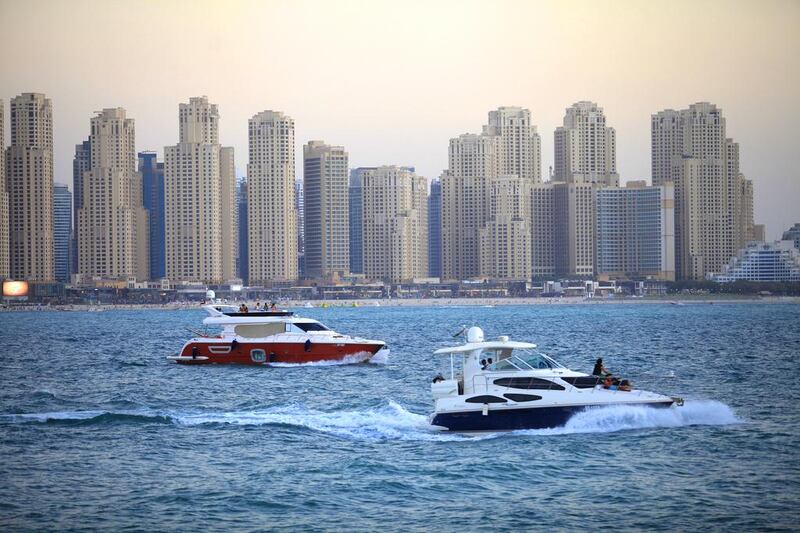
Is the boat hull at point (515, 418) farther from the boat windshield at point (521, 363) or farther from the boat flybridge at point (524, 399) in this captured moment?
the boat windshield at point (521, 363)

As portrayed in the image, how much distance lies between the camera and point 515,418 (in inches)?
1518

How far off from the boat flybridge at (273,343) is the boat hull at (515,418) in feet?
98.0

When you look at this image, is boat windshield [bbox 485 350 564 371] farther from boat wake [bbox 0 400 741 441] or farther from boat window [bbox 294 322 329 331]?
boat window [bbox 294 322 329 331]

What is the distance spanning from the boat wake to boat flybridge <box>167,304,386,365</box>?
20432 mm

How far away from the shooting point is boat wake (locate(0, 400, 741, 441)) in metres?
38.7

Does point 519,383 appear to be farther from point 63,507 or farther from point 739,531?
point 63,507

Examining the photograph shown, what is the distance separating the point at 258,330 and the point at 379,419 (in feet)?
89.7

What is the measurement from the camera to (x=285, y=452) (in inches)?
1485

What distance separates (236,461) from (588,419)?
1142 centimetres

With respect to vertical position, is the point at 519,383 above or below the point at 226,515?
above

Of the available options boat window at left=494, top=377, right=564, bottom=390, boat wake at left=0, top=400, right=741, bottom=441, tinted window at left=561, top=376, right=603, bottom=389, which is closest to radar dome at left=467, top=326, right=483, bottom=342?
boat window at left=494, top=377, right=564, bottom=390

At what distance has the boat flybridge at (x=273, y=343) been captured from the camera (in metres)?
68.1

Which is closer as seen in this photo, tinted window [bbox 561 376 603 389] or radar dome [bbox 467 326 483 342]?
tinted window [bbox 561 376 603 389]

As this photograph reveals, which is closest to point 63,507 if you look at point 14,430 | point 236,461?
point 236,461
